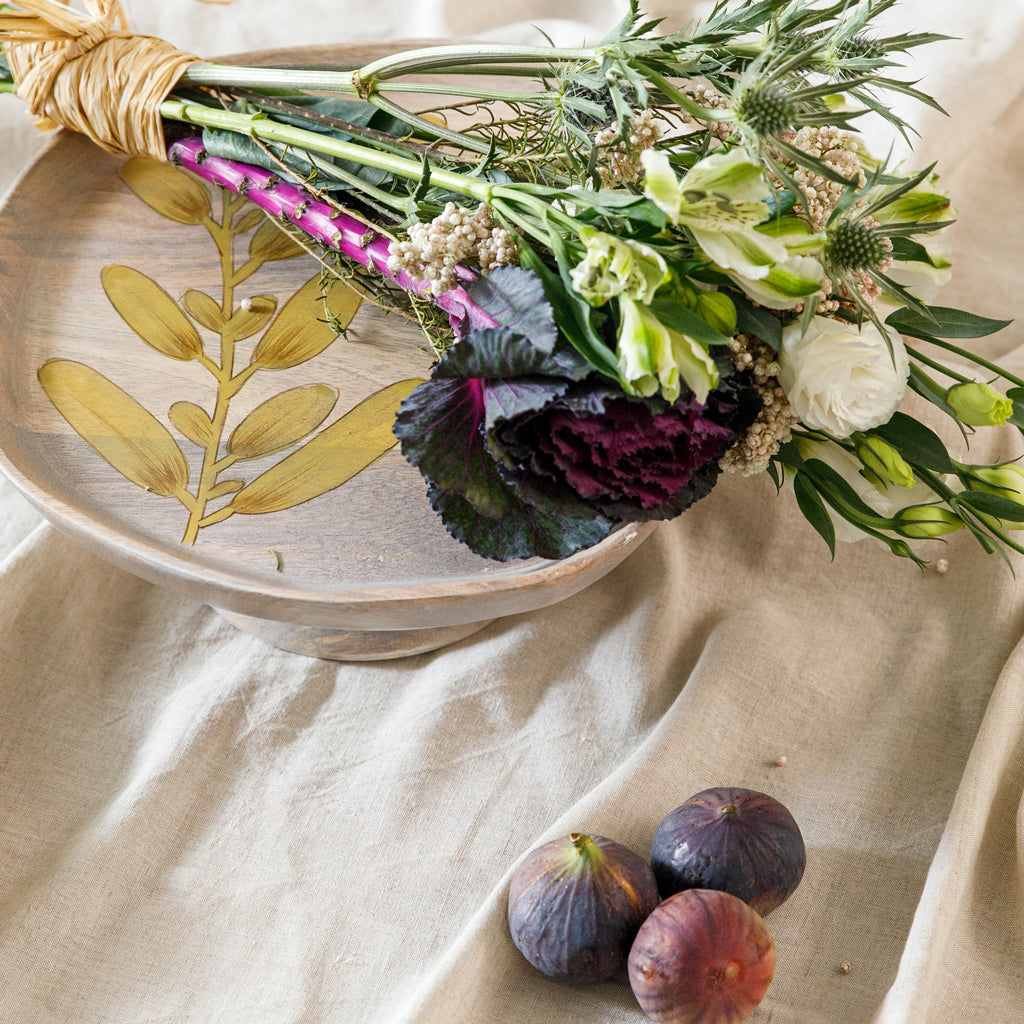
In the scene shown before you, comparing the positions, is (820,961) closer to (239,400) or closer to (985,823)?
(985,823)

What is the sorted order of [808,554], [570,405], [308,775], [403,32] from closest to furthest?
[570,405] → [308,775] → [808,554] → [403,32]

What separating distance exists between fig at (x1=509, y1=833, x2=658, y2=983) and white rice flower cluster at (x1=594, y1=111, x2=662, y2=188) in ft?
1.29

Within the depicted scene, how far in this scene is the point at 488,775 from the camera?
73 cm

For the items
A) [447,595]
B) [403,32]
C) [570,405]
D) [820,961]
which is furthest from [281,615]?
[403,32]

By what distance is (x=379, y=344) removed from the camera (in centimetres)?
80

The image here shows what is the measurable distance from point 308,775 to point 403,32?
96cm

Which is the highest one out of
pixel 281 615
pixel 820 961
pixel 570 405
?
pixel 570 405

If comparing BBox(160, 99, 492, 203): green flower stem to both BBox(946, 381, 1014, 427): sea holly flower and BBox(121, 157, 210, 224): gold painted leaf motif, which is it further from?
BBox(946, 381, 1014, 427): sea holly flower

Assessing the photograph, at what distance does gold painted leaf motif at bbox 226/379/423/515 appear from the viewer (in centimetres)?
71

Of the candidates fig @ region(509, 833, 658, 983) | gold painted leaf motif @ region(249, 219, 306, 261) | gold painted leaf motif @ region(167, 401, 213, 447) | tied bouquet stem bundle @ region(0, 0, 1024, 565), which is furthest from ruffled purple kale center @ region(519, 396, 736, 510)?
gold painted leaf motif @ region(249, 219, 306, 261)

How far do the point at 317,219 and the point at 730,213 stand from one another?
388 mm

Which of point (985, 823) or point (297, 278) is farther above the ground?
point (297, 278)

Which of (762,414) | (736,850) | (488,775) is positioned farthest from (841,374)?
(488,775)

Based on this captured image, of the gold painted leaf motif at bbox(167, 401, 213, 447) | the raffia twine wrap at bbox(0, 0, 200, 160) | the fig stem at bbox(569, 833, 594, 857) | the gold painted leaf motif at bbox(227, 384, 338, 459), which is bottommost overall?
the fig stem at bbox(569, 833, 594, 857)
